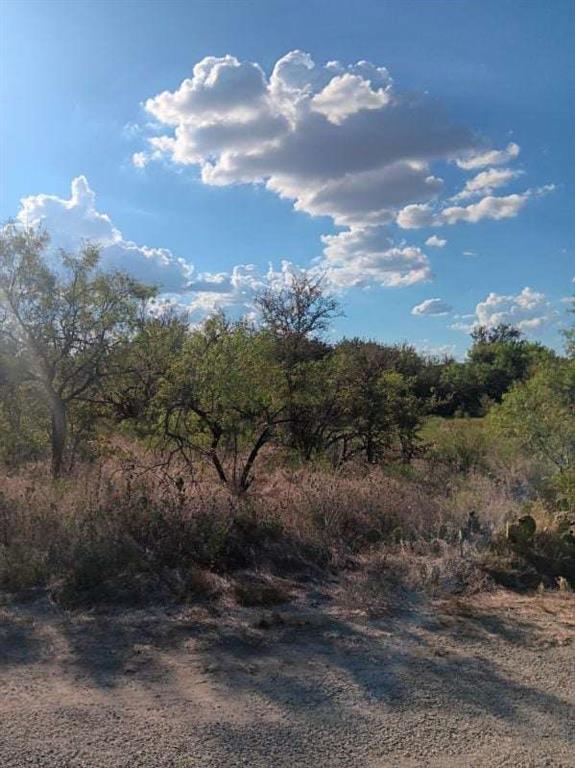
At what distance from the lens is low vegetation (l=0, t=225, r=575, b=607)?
6.26m

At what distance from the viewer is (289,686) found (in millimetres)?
4145

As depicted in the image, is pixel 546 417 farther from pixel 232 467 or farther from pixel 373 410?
pixel 232 467

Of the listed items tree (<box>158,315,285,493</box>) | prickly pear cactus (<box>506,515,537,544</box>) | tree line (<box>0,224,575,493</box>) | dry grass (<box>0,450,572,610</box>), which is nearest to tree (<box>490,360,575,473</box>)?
tree line (<box>0,224,575,493</box>)

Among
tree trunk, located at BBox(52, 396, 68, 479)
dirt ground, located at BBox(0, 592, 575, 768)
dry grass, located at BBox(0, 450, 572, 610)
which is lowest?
dirt ground, located at BBox(0, 592, 575, 768)

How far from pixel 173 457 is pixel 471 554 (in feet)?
16.6

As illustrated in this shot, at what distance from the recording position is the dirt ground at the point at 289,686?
3.45m

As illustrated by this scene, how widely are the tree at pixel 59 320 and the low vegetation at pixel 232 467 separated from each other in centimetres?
2

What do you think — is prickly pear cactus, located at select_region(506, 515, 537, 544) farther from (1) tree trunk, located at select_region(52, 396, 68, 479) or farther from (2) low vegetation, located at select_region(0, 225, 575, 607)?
(1) tree trunk, located at select_region(52, 396, 68, 479)

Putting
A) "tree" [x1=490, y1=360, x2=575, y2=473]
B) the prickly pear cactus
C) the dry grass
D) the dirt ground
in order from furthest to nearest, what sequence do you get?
"tree" [x1=490, y1=360, x2=575, y2=473] → the prickly pear cactus → the dry grass → the dirt ground

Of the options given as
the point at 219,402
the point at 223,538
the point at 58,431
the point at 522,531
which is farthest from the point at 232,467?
the point at 522,531

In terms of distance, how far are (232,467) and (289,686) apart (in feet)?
21.0

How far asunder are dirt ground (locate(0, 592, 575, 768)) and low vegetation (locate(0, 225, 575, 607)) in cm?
56

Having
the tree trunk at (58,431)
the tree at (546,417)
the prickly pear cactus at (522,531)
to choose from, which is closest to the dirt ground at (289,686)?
the prickly pear cactus at (522,531)

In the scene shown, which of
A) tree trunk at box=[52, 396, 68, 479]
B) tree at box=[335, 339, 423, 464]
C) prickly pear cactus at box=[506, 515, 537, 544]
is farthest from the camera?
tree at box=[335, 339, 423, 464]
